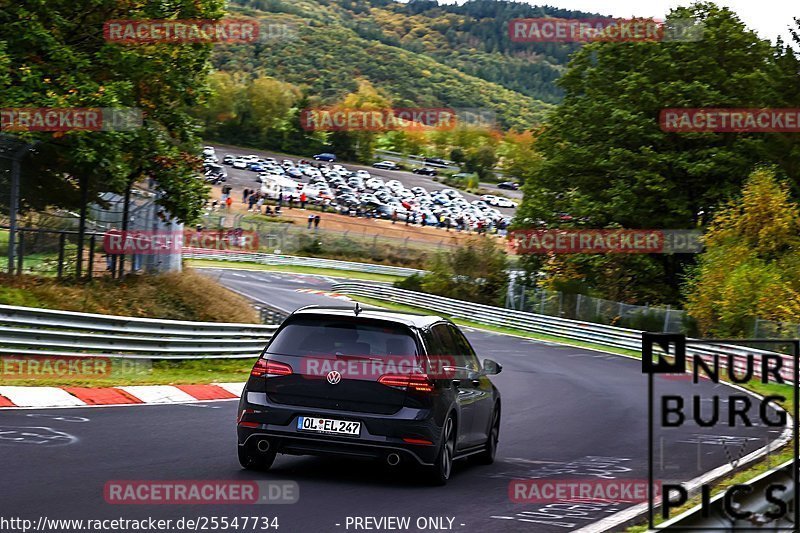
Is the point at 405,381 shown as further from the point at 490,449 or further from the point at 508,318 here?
the point at 508,318

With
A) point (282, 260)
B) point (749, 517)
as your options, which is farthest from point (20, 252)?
point (282, 260)

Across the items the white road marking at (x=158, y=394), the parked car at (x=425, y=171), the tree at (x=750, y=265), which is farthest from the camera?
the parked car at (x=425, y=171)

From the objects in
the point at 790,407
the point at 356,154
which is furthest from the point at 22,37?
the point at 356,154

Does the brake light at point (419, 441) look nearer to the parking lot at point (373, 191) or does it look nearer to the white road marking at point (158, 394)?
the white road marking at point (158, 394)

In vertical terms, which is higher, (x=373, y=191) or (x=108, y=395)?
(x=373, y=191)

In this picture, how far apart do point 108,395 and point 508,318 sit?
34.6m

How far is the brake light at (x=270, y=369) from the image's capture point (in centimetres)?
1006

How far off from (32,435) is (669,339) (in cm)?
768

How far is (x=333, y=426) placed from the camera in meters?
9.84

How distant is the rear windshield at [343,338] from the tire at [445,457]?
0.83 meters

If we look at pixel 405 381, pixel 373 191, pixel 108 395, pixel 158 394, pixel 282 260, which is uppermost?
pixel 373 191

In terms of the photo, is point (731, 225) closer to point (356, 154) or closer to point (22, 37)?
point (22, 37)

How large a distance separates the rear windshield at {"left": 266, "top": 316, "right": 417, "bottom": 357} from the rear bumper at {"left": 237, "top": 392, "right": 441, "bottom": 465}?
0.51 meters

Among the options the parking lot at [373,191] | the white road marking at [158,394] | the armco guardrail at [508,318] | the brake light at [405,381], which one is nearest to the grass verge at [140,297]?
the white road marking at [158,394]
